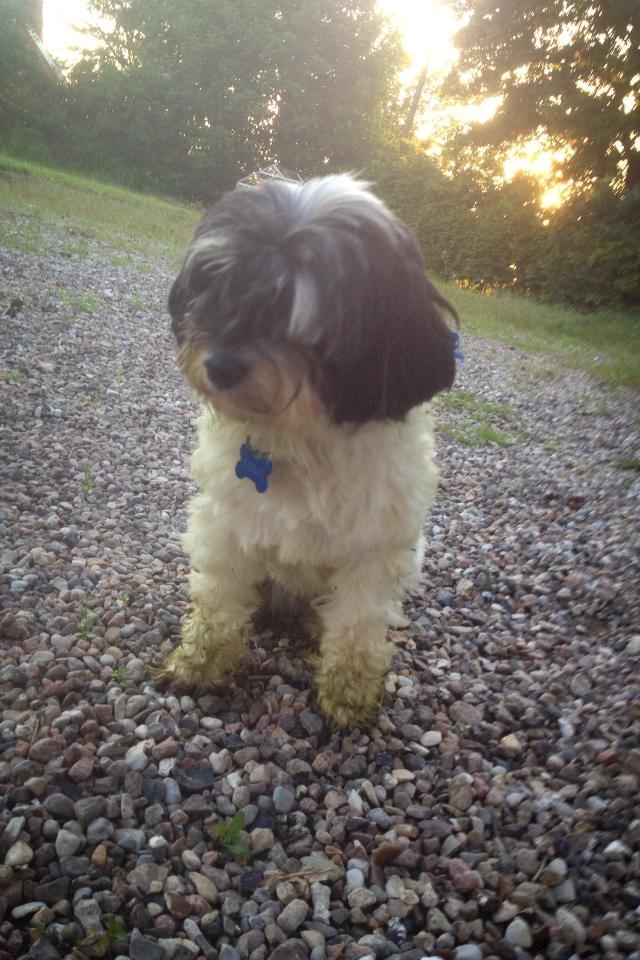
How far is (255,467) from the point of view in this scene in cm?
255

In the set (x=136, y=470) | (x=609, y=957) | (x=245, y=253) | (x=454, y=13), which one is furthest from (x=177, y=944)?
(x=454, y=13)

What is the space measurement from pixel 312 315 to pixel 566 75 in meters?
22.6

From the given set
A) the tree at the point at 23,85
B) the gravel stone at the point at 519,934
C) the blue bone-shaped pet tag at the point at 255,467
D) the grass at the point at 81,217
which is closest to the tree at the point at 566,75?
the grass at the point at 81,217

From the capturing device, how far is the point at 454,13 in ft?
71.6

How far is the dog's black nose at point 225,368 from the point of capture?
85.5 inches

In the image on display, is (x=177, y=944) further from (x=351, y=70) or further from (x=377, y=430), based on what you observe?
(x=351, y=70)

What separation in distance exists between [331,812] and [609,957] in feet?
3.30

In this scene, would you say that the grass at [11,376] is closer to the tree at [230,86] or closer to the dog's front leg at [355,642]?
the dog's front leg at [355,642]

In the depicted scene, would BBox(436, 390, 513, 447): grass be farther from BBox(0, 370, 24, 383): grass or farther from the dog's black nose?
the dog's black nose

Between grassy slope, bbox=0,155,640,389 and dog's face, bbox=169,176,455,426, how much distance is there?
896cm

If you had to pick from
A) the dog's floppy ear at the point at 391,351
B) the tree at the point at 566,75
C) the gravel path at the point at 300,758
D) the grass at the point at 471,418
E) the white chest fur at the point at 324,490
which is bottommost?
the gravel path at the point at 300,758

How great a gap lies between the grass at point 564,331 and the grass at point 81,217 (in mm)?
7000

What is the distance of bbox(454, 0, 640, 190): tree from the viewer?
18703 mm

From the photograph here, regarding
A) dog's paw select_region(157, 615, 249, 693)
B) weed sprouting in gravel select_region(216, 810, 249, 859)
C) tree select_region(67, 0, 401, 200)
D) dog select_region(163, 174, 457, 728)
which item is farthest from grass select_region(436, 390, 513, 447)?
tree select_region(67, 0, 401, 200)
